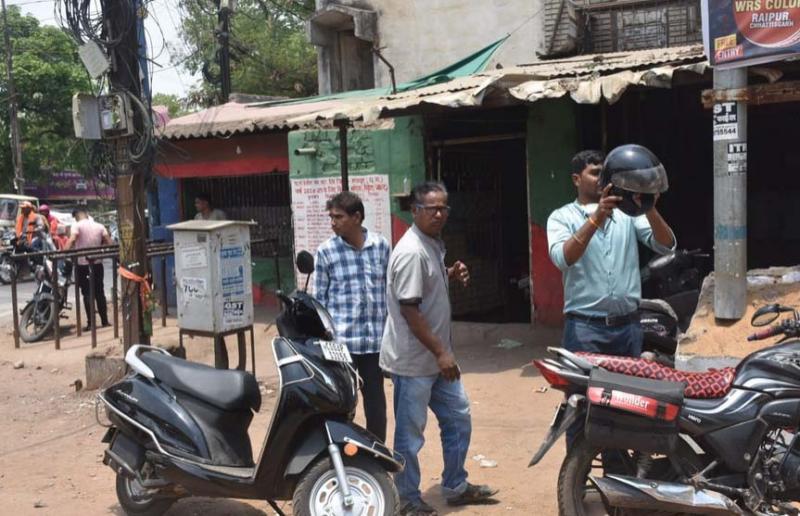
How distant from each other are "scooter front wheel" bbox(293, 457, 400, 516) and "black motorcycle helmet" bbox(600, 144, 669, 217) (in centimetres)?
162

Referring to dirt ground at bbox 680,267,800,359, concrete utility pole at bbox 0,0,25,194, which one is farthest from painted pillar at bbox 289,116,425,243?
concrete utility pole at bbox 0,0,25,194

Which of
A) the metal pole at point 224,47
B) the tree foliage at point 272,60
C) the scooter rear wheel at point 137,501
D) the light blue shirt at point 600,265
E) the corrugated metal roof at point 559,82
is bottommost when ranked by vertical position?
the scooter rear wheel at point 137,501

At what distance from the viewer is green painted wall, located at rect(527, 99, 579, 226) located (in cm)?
846

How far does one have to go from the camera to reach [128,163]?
6.67 meters

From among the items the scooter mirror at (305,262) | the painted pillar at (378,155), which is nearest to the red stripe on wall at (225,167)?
the painted pillar at (378,155)

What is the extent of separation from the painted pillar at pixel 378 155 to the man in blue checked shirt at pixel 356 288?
15.5 ft

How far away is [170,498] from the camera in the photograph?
13.6 feet

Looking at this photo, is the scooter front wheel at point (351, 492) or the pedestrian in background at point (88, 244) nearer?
the scooter front wheel at point (351, 492)

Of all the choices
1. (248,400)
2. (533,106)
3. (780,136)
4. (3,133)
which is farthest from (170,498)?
(3,133)

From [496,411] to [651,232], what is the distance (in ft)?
8.58

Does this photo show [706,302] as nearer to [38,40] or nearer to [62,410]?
[62,410]

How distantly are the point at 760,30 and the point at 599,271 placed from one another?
244 cm

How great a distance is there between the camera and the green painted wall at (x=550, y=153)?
27.8ft

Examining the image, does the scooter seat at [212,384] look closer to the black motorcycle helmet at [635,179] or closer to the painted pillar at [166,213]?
the black motorcycle helmet at [635,179]
